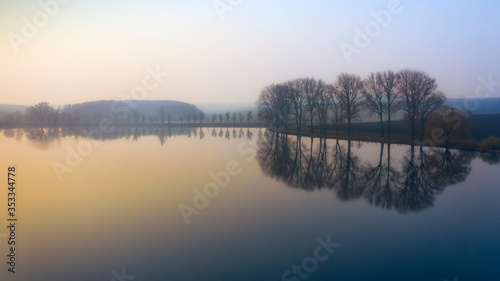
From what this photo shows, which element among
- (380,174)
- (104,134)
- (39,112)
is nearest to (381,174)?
(380,174)

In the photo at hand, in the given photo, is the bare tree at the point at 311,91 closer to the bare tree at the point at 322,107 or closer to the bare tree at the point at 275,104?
the bare tree at the point at 322,107

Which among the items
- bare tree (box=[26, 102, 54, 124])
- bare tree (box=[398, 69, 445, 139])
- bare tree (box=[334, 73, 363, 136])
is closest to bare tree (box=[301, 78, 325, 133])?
bare tree (box=[334, 73, 363, 136])

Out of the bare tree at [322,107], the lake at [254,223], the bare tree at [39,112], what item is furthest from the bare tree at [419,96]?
the bare tree at [39,112]

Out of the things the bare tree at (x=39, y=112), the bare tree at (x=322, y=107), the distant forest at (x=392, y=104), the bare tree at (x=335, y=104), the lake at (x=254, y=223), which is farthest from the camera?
the bare tree at (x=39, y=112)

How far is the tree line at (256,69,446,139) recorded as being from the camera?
121ft

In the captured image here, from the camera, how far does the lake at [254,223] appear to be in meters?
7.75

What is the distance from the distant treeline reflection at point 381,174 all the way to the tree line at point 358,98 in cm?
1106

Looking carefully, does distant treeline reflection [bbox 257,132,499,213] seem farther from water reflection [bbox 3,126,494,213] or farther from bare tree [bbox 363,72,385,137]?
bare tree [bbox 363,72,385,137]

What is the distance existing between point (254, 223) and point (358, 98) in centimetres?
3736

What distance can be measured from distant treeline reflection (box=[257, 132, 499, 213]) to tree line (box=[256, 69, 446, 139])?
11.1 m

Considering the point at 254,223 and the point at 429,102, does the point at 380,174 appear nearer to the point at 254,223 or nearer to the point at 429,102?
the point at 254,223

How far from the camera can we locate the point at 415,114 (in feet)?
120

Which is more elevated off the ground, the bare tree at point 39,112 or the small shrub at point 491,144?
the bare tree at point 39,112

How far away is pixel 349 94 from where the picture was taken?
45.0m
